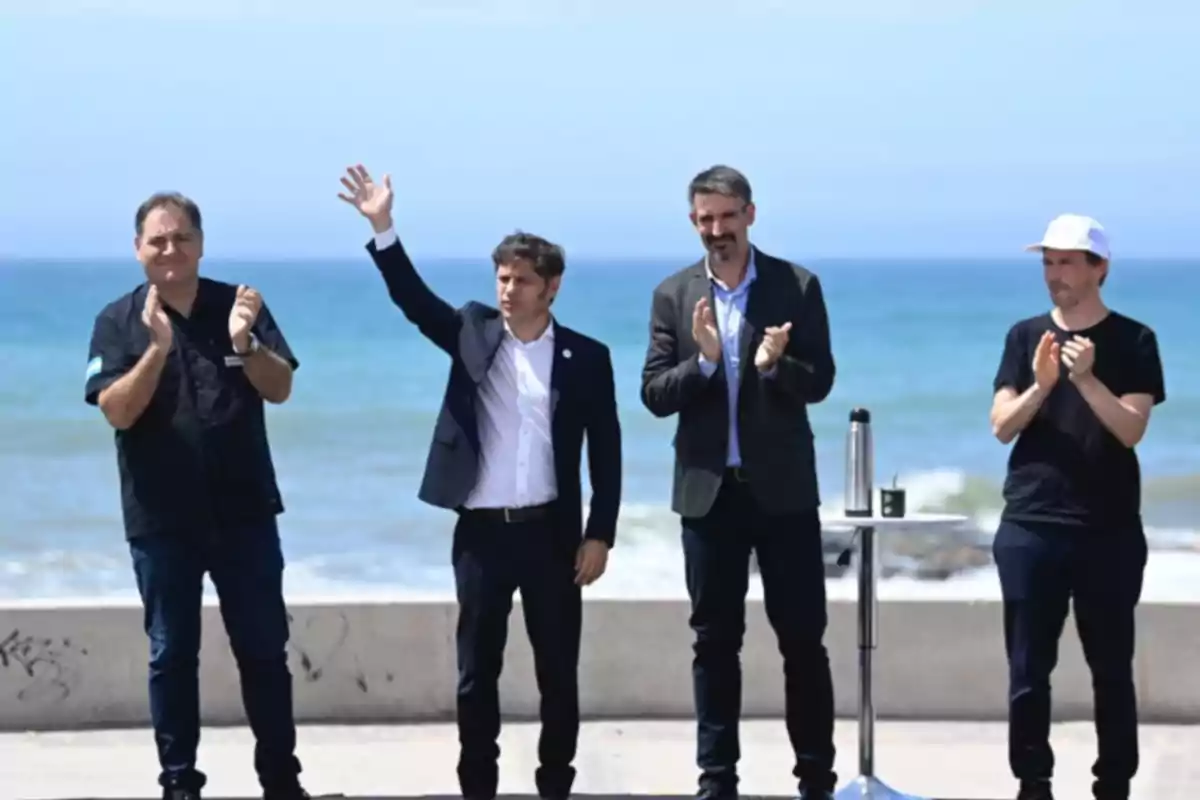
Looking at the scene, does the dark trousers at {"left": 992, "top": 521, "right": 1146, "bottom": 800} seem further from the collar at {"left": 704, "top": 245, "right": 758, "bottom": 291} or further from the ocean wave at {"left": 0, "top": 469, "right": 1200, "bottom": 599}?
the ocean wave at {"left": 0, "top": 469, "right": 1200, "bottom": 599}

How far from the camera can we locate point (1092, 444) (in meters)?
4.95

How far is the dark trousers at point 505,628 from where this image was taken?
5090 millimetres

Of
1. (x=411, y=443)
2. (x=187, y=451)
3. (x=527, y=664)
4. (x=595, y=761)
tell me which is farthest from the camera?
(x=411, y=443)

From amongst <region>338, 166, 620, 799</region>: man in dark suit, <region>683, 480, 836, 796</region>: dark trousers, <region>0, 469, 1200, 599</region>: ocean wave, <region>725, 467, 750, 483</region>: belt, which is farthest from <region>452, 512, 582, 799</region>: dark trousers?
<region>0, 469, 1200, 599</region>: ocean wave

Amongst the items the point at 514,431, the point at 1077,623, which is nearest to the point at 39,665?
the point at 514,431

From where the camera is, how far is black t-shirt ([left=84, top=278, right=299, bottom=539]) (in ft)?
16.2

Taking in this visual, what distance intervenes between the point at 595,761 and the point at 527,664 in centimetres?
52

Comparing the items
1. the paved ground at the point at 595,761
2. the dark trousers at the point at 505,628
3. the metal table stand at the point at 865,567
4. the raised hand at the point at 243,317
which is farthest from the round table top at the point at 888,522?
the raised hand at the point at 243,317

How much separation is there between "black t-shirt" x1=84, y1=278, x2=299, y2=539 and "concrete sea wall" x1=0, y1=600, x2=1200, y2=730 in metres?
1.31

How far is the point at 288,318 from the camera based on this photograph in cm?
4544

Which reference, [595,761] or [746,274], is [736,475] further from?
[595,761]

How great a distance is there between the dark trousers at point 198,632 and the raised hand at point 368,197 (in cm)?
→ 85

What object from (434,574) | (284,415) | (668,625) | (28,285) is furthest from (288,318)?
(668,625)

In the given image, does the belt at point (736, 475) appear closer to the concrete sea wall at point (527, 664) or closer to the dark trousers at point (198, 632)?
the dark trousers at point (198, 632)
